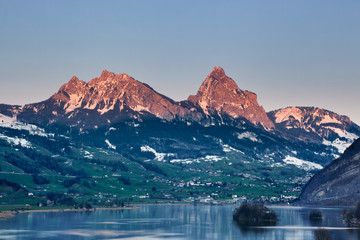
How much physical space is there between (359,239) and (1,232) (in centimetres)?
9960

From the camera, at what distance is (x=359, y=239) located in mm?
159000

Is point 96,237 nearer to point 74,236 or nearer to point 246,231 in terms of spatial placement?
point 74,236

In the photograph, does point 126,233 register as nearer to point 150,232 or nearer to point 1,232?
point 150,232

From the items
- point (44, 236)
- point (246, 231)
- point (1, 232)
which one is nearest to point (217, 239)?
point (246, 231)

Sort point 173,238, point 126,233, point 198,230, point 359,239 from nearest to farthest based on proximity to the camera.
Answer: point 359,239 → point 173,238 → point 126,233 → point 198,230

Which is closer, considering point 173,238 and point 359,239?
point 359,239

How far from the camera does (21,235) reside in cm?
17400

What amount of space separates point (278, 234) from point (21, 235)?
73026mm

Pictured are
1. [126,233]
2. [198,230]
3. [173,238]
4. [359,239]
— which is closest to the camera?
[359,239]

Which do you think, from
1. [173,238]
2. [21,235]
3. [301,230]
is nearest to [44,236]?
[21,235]

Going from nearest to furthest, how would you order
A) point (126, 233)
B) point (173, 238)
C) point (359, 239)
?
point (359, 239) → point (173, 238) → point (126, 233)

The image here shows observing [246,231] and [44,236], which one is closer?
[44,236]

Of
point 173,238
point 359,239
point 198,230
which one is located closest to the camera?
point 359,239

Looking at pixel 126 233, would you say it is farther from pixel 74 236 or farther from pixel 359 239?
pixel 359 239
